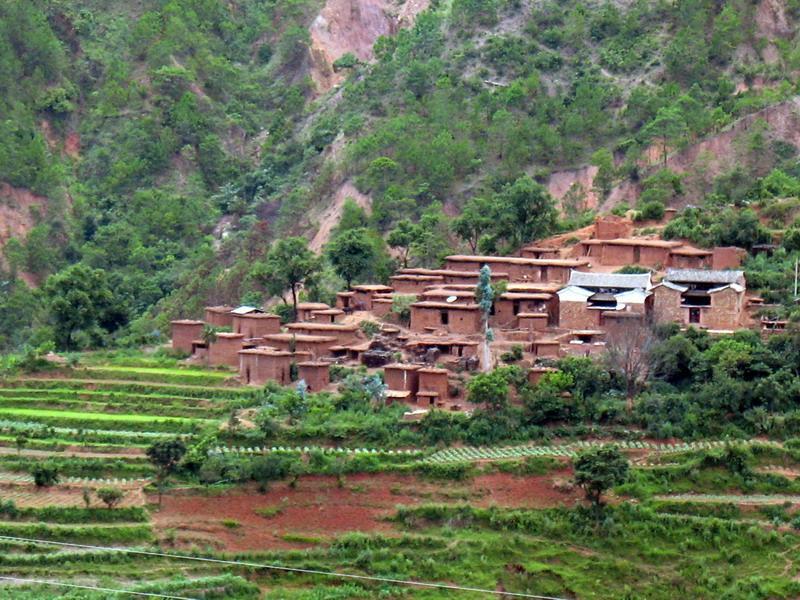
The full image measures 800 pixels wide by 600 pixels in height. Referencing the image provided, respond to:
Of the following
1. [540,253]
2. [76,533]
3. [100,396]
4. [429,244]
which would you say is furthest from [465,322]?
[76,533]

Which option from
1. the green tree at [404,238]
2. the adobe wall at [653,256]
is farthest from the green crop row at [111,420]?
the adobe wall at [653,256]

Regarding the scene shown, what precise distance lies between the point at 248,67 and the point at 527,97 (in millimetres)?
16685

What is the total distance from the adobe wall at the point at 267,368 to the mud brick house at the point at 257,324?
7.03ft

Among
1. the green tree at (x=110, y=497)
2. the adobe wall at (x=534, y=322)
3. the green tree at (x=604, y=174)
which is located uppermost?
the green tree at (x=604, y=174)

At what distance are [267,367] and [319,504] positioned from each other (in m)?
5.24

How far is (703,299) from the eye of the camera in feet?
128

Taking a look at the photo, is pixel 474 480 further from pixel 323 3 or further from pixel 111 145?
pixel 323 3

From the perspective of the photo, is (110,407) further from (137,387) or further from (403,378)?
(403,378)

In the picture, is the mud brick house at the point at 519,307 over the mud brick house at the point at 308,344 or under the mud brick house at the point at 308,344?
over

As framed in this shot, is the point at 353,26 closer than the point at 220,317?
No

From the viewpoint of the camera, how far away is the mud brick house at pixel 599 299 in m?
38.8

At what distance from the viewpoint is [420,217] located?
50.8 meters

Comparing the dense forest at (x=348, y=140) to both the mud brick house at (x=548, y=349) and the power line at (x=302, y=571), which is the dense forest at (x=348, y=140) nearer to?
the mud brick house at (x=548, y=349)

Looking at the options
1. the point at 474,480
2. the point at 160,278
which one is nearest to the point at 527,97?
the point at 160,278
